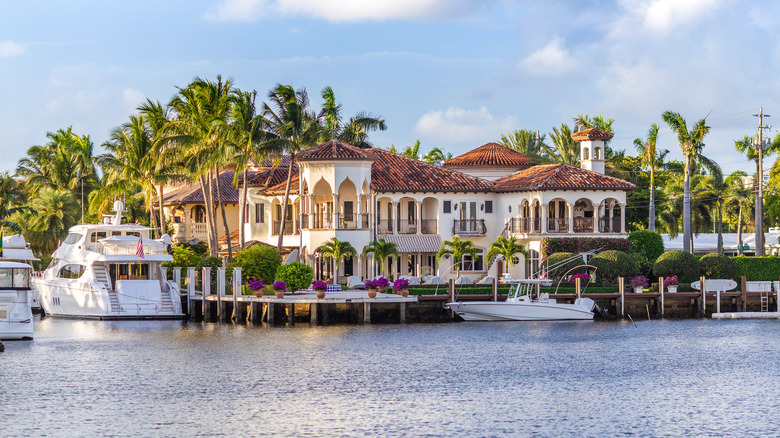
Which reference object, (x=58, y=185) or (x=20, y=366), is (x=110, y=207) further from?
(x=20, y=366)

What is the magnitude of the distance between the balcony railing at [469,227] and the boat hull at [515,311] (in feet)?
46.9

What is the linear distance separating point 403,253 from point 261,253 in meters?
11.7

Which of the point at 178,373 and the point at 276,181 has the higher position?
the point at 276,181

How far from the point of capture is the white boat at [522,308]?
187 ft

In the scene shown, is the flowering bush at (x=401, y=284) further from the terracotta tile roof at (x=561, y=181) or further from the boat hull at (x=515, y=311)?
the terracotta tile roof at (x=561, y=181)

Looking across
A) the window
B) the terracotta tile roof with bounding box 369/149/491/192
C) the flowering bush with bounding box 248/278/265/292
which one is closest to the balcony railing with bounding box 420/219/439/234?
the terracotta tile roof with bounding box 369/149/491/192

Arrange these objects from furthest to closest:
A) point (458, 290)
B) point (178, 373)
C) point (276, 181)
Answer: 1. point (276, 181)
2. point (458, 290)
3. point (178, 373)

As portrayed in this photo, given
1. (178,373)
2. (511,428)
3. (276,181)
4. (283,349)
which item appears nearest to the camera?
(511,428)

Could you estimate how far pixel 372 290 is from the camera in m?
56.8

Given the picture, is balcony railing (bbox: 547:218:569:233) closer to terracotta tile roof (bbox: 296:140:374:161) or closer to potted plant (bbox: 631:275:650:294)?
potted plant (bbox: 631:275:650:294)

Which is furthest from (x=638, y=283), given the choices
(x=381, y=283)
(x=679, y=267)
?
(x=381, y=283)

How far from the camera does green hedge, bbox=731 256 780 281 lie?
228ft

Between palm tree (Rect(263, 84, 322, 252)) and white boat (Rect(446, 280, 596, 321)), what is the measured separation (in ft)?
53.3

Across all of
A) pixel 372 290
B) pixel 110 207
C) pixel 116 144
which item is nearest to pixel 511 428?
pixel 372 290
